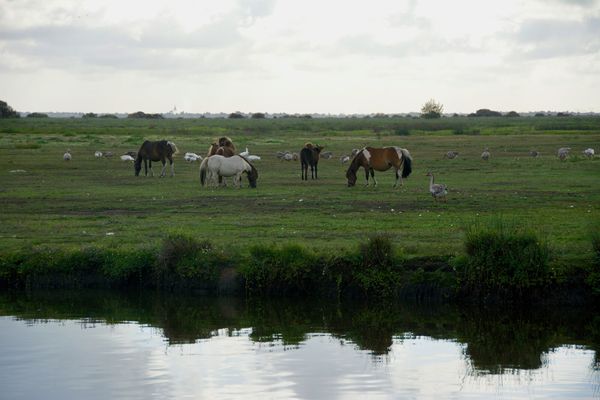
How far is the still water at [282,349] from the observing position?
12234 mm

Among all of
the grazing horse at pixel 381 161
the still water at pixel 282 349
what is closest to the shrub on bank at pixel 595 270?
the still water at pixel 282 349

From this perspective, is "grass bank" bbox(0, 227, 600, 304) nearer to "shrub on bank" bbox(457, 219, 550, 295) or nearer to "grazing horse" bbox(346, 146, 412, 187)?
"shrub on bank" bbox(457, 219, 550, 295)

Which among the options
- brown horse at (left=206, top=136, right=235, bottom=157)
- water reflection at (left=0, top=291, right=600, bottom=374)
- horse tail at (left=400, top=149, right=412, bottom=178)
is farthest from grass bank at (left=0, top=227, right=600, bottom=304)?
brown horse at (left=206, top=136, right=235, bottom=157)

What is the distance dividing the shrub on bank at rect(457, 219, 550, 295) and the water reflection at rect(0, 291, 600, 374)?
51 centimetres

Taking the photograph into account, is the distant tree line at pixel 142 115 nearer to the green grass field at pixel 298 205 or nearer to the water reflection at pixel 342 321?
the green grass field at pixel 298 205

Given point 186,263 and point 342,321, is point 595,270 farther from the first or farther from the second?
point 186,263

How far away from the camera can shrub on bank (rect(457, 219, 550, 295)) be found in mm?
16391

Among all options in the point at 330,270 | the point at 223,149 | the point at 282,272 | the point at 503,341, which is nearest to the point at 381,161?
the point at 223,149

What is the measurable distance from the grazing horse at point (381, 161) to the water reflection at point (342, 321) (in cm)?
1572

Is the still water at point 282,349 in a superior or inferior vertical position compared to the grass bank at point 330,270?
inferior

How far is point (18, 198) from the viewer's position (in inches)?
1167

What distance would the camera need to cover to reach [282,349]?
14359mm

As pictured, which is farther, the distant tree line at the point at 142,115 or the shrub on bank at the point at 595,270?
the distant tree line at the point at 142,115

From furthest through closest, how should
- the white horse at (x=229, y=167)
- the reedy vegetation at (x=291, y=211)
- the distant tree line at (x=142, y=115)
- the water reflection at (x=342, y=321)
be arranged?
the distant tree line at (x=142, y=115), the white horse at (x=229, y=167), the reedy vegetation at (x=291, y=211), the water reflection at (x=342, y=321)
